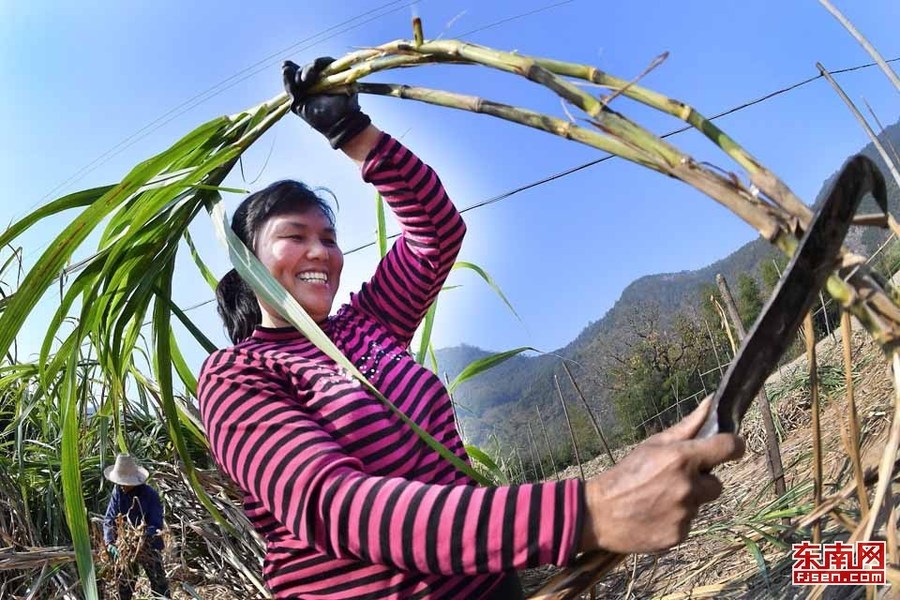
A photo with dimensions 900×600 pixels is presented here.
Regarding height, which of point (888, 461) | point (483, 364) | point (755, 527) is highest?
point (483, 364)

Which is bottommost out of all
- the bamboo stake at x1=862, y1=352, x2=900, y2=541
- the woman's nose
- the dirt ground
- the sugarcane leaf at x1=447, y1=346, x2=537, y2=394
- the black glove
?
the dirt ground

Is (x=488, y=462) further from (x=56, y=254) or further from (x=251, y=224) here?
(x=56, y=254)

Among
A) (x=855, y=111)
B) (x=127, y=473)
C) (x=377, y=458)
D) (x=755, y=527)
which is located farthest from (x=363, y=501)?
(x=127, y=473)

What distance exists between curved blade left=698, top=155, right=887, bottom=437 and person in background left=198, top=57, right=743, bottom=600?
30 millimetres

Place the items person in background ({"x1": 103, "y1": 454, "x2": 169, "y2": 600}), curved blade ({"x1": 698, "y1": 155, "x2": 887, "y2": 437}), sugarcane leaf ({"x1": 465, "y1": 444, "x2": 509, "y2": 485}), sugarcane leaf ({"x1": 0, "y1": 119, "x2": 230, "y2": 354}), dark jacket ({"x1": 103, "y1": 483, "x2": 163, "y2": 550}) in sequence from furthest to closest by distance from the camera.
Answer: dark jacket ({"x1": 103, "y1": 483, "x2": 163, "y2": 550})
person in background ({"x1": 103, "y1": 454, "x2": 169, "y2": 600})
sugarcane leaf ({"x1": 465, "y1": 444, "x2": 509, "y2": 485})
sugarcane leaf ({"x1": 0, "y1": 119, "x2": 230, "y2": 354})
curved blade ({"x1": 698, "y1": 155, "x2": 887, "y2": 437})

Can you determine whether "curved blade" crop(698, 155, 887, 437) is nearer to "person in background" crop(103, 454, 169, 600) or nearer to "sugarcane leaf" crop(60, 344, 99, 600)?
"sugarcane leaf" crop(60, 344, 99, 600)

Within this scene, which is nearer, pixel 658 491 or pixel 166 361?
pixel 658 491

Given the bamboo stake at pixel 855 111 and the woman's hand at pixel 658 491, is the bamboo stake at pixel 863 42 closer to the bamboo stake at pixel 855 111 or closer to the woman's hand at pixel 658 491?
the bamboo stake at pixel 855 111

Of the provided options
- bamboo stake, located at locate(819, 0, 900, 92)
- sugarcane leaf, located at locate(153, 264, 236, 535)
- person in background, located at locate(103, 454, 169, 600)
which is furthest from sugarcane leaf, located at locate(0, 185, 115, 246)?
person in background, located at locate(103, 454, 169, 600)

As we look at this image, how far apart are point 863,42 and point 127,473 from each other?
1946 mm

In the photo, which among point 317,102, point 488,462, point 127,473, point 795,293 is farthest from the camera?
point 127,473

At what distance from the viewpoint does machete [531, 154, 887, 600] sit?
0.46m

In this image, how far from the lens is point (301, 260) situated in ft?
2.90

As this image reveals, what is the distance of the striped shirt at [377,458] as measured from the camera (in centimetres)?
54
